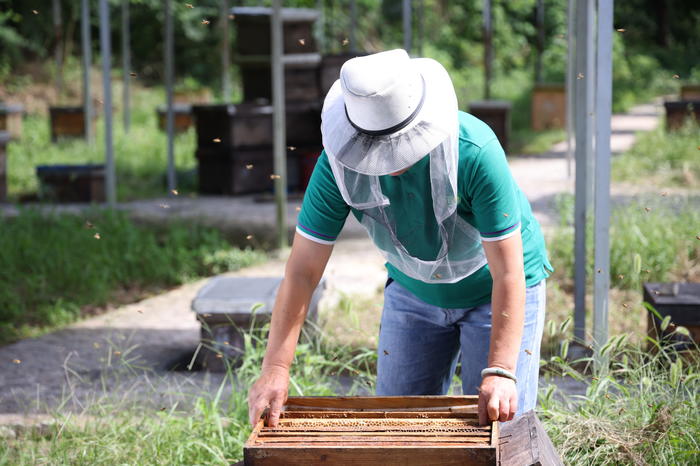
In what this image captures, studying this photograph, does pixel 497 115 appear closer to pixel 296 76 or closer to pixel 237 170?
pixel 296 76

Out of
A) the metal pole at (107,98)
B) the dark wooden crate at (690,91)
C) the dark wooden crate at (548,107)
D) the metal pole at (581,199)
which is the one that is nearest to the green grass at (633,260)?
the metal pole at (581,199)

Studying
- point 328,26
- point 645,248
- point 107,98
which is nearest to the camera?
point 645,248

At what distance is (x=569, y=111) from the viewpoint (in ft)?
30.2

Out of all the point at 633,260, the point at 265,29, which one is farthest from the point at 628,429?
the point at 265,29

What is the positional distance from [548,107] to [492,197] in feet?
51.6

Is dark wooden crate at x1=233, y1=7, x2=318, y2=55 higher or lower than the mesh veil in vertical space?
higher

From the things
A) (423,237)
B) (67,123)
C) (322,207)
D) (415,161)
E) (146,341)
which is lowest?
(146,341)

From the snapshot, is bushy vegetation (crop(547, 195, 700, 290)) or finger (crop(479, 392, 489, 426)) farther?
bushy vegetation (crop(547, 195, 700, 290))

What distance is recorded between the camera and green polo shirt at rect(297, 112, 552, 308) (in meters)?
2.30

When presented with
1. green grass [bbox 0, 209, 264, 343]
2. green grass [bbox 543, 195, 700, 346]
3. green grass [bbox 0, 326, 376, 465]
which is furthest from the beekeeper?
green grass [bbox 0, 209, 264, 343]

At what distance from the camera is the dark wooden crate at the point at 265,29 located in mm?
10625

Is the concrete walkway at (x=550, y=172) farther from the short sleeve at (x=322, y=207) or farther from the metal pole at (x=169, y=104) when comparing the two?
the short sleeve at (x=322, y=207)

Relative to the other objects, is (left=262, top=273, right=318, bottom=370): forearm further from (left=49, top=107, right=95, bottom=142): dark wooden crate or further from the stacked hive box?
(left=49, top=107, right=95, bottom=142): dark wooden crate

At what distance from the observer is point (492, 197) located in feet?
7.51
